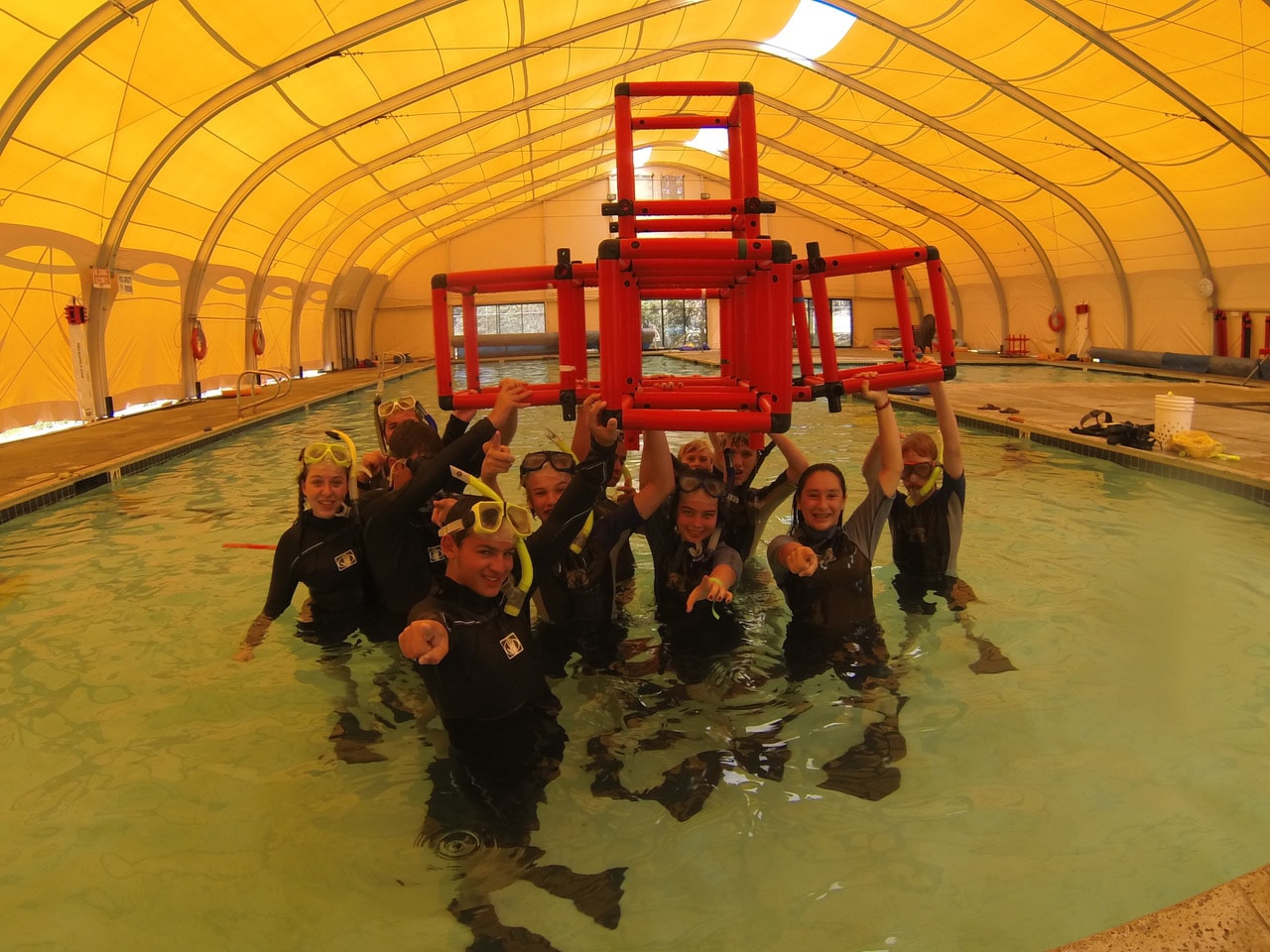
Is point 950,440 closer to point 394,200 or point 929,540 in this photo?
point 929,540

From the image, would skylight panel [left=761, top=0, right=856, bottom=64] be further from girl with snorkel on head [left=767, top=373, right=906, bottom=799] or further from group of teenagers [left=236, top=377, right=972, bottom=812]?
girl with snorkel on head [left=767, top=373, right=906, bottom=799]

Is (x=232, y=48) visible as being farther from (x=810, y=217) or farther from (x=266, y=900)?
(x=810, y=217)

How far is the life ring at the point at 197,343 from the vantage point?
1708cm

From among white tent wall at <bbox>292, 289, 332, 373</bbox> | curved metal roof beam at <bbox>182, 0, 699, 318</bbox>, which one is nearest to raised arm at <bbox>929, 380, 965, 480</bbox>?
curved metal roof beam at <bbox>182, 0, 699, 318</bbox>

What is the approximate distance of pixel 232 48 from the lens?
1136 cm

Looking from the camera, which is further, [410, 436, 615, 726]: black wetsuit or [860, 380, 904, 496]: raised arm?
[860, 380, 904, 496]: raised arm

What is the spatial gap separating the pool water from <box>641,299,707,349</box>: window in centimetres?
3181

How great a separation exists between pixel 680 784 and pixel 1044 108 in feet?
56.1

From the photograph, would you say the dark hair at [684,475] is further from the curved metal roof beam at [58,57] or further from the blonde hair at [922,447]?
the curved metal roof beam at [58,57]

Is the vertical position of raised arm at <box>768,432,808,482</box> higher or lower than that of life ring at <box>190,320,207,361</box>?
lower

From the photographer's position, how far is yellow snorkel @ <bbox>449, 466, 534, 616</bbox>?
2.79 meters

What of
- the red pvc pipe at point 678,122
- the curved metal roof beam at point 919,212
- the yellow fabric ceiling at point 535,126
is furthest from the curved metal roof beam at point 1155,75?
the red pvc pipe at point 678,122

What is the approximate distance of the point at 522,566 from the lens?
9.66 ft

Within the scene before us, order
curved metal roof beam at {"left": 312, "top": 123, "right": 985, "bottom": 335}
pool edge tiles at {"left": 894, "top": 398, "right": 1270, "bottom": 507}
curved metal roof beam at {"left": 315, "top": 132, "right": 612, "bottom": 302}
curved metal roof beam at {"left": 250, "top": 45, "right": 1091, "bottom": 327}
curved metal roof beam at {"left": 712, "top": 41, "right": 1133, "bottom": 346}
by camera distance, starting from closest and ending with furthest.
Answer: pool edge tiles at {"left": 894, "top": 398, "right": 1270, "bottom": 507}, curved metal roof beam at {"left": 250, "top": 45, "right": 1091, "bottom": 327}, curved metal roof beam at {"left": 712, "top": 41, "right": 1133, "bottom": 346}, curved metal roof beam at {"left": 315, "top": 132, "right": 612, "bottom": 302}, curved metal roof beam at {"left": 312, "top": 123, "right": 985, "bottom": 335}
